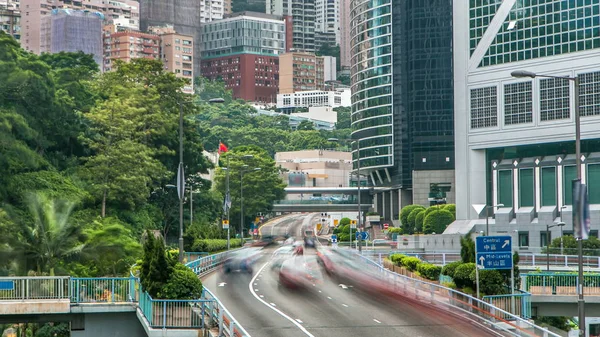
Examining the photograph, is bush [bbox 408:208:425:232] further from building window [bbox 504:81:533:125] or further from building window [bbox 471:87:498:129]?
building window [bbox 504:81:533:125]

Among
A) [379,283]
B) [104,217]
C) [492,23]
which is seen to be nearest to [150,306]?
[379,283]

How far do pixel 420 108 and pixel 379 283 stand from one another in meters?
139

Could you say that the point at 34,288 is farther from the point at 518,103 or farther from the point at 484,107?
the point at 484,107

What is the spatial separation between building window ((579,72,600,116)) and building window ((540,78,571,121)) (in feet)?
5.90

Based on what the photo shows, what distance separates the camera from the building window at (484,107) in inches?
5221

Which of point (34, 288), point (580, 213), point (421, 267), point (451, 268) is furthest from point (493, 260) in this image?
point (34, 288)

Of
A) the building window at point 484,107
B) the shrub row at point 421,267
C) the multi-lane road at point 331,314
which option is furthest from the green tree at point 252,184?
the multi-lane road at point 331,314

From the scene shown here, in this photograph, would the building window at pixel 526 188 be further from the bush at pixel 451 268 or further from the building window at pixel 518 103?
the bush at pixel 451 268

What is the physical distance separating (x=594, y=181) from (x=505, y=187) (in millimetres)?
13794

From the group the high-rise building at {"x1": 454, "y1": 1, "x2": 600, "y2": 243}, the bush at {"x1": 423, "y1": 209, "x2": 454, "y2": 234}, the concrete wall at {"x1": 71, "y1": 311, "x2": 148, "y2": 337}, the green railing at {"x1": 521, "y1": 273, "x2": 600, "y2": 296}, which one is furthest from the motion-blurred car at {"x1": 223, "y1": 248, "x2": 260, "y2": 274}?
the bush at {"x1": 423, "y1": 209, "x2": 454, "y2": 234}

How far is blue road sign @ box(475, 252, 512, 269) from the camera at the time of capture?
47344 mm

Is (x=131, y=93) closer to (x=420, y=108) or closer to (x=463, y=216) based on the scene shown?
(x=463, y=216)

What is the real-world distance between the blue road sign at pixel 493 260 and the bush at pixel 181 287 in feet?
41.8

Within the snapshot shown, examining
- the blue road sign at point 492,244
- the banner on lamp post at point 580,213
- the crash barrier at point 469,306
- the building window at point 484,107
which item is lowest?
the crash barrier at point 469,306
